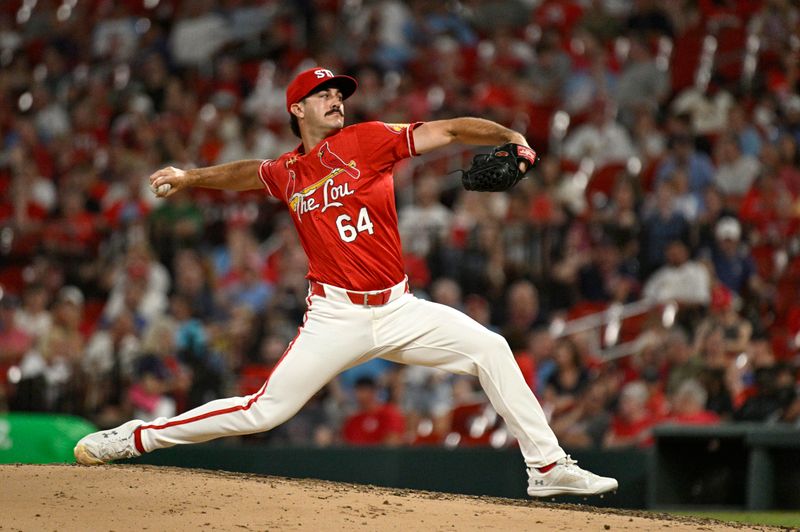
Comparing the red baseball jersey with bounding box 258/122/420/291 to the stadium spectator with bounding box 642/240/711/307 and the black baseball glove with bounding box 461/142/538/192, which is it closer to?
the black baseball glove with bounding box 461/142/538/192

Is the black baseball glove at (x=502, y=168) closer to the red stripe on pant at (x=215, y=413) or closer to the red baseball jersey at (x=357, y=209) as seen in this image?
the red baseball jersey at (x=357, y=209)

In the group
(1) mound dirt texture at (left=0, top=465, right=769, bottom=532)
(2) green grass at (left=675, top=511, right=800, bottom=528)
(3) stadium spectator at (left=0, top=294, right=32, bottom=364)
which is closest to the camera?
(1) mound dirt texture at (left=0, top=465, right=769, bottom=532)

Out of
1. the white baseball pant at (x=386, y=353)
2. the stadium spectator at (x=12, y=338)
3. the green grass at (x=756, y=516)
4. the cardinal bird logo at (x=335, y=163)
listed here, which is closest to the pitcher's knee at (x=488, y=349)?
the white baseball pant at (x=386, y=353)

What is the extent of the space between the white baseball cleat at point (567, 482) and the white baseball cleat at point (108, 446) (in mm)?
1950

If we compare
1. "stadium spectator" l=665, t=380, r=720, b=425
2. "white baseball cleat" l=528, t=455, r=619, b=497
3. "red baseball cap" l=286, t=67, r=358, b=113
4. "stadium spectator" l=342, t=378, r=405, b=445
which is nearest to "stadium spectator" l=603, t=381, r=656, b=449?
"stadium spectator" l=665, t=380, r=720, b=425

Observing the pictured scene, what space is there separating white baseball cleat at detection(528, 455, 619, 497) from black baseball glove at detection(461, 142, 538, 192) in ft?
4.44

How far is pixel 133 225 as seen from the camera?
12.8 m

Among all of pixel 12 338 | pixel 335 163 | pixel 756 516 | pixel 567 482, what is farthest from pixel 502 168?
pixel 12 338

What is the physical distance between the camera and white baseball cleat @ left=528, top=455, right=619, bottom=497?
6.04 metres

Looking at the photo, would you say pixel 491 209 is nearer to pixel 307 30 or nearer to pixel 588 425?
pixel 588 425

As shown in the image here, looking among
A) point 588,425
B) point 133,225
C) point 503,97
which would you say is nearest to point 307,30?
point 503,97

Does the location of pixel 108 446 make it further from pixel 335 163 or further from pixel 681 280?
pixel 681 280

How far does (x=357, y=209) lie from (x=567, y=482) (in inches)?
62.9

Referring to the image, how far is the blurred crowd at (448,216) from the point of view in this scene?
33.8ft
